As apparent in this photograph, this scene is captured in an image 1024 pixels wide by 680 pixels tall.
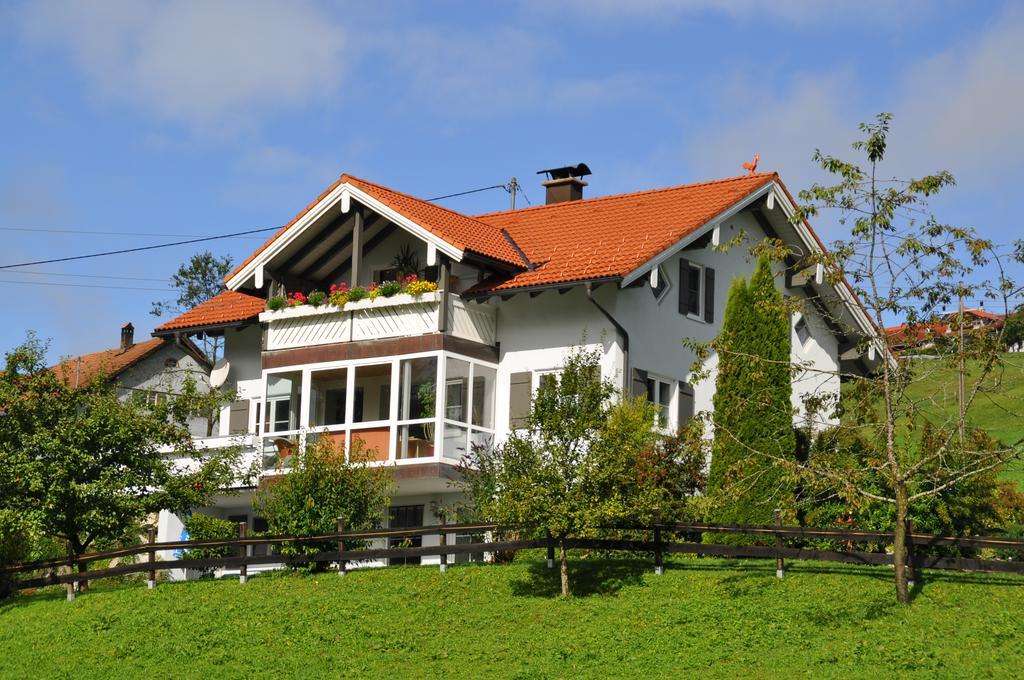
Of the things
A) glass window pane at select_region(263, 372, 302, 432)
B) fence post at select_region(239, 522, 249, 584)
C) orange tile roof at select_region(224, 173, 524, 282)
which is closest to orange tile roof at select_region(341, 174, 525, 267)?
orange tile roof at select_region(224, 173, 524, 282)

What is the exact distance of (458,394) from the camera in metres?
32.3

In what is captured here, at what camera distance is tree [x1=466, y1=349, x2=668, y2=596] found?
2467cm

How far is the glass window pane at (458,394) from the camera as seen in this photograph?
32094 millimetres

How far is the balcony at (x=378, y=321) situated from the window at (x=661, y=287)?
371 centimetres

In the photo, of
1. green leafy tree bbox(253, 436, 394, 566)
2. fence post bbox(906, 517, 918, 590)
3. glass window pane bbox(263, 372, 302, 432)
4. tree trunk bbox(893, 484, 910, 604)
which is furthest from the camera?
glass window pane bbox(263, 372, 302, 432)

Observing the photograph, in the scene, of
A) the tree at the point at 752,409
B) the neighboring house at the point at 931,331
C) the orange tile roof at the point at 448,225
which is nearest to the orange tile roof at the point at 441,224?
the orange tile roof at the point at 448,225

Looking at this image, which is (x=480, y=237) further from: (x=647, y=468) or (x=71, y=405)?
(x=71, y=405)

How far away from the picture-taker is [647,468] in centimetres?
2847

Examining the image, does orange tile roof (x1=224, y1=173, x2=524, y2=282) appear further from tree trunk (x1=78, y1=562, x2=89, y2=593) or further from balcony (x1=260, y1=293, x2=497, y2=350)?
tree trunk (x1=78, y1=562, x2=89, y2=593)

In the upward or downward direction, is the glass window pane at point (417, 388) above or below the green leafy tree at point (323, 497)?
above

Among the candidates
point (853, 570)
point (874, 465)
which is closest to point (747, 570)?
point (853, 570)

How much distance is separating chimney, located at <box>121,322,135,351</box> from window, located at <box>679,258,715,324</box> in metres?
32.1

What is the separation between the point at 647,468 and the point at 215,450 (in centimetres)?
1100

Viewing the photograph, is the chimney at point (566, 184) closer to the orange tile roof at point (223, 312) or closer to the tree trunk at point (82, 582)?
the orange tile roof at point (223, 312)
